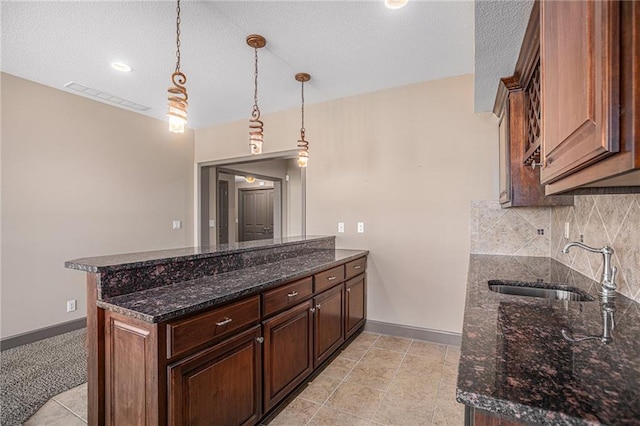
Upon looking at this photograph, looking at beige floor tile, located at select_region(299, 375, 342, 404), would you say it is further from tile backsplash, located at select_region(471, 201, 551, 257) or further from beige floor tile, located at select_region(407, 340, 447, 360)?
tile backsplash, located at select_region(471, 201, 551, 257)

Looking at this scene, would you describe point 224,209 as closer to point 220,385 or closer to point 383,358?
point 383,358

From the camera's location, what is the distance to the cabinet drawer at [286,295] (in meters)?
1.90

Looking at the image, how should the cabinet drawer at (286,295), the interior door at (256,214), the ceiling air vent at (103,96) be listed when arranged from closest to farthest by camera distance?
the cabinet drawer at (286,295), the ceiling air vent at (103,96), the interior door at (256,214)

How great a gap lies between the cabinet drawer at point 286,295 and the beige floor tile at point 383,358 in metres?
1.00

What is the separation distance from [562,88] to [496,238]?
2.38 m

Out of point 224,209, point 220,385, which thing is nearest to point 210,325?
point 220,385

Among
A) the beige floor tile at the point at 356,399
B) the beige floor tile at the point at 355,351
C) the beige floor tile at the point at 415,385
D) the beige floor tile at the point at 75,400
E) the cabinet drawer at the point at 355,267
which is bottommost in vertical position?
the beige floor tile at the point at 355,351

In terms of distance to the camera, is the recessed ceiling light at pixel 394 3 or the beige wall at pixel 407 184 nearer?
the recessed ceiling light at pixel 394 3

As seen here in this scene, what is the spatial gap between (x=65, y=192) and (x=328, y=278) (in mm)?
3160

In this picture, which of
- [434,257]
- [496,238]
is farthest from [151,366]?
[496,238]

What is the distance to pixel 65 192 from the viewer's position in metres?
3.49

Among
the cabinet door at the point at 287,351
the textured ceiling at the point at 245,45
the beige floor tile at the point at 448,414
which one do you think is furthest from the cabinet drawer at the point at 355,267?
the textured ceiling at the point at 245,45

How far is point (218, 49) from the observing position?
2.64 meters

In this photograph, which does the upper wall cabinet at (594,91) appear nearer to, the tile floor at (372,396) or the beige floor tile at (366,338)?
the tile floor at (372,396)
